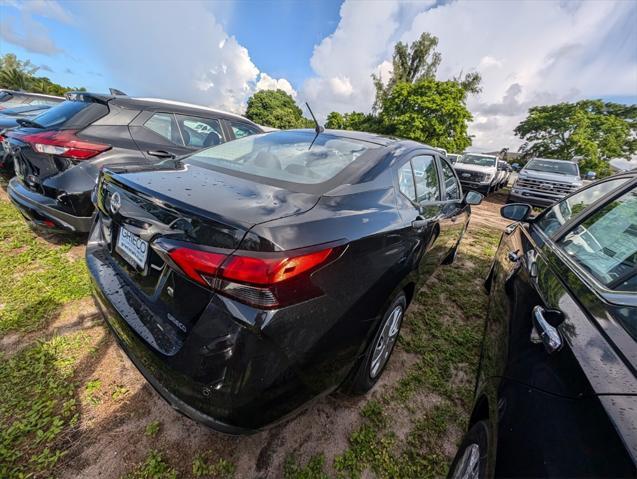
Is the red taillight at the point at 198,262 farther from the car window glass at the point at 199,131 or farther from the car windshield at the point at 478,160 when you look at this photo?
the car windshield at the point at 478,160

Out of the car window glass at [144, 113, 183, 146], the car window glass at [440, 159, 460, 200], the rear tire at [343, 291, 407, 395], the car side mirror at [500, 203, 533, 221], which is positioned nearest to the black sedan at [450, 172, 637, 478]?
the rear tire at [343, 291, 407, 395]

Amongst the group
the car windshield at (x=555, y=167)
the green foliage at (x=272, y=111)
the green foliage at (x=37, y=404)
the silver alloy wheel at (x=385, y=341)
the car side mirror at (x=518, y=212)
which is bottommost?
the green foliage at (x=37, y=404)

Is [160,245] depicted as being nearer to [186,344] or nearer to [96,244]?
[186,344]

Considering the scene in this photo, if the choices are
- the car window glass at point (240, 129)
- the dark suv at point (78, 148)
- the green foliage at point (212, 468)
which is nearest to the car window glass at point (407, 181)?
the green foliage at point (212, 468)

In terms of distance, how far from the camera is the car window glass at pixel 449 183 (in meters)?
3.07

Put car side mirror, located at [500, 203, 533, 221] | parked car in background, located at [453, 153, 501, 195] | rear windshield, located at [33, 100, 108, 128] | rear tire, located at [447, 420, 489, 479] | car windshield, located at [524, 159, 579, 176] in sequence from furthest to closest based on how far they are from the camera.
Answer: parked car in background, located at [453, 153, 501, 195] → car windshield, located at [524, 159, 579, 176] → rear windshield, located at [33, 100, 108, 128] → car side mirror, located at [500, 203, 533, 221] → rear tire, located at [447, 420, 489, 479]

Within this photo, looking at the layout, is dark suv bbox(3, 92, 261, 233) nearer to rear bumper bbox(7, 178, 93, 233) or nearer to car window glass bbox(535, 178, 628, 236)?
rear bumper bbox(7, 178, 93, 233)

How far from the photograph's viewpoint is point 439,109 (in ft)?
79.7

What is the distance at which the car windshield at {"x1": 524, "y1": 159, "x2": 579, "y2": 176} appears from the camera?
1078cm

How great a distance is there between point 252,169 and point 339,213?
71cm

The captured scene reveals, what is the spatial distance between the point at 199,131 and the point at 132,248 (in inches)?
124

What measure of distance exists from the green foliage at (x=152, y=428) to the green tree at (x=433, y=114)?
87.7ft

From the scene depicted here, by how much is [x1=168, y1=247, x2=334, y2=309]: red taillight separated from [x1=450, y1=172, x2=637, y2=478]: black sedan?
33.5 inches

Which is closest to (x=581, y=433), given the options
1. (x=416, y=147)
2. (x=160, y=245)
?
(x=160, y=245)
